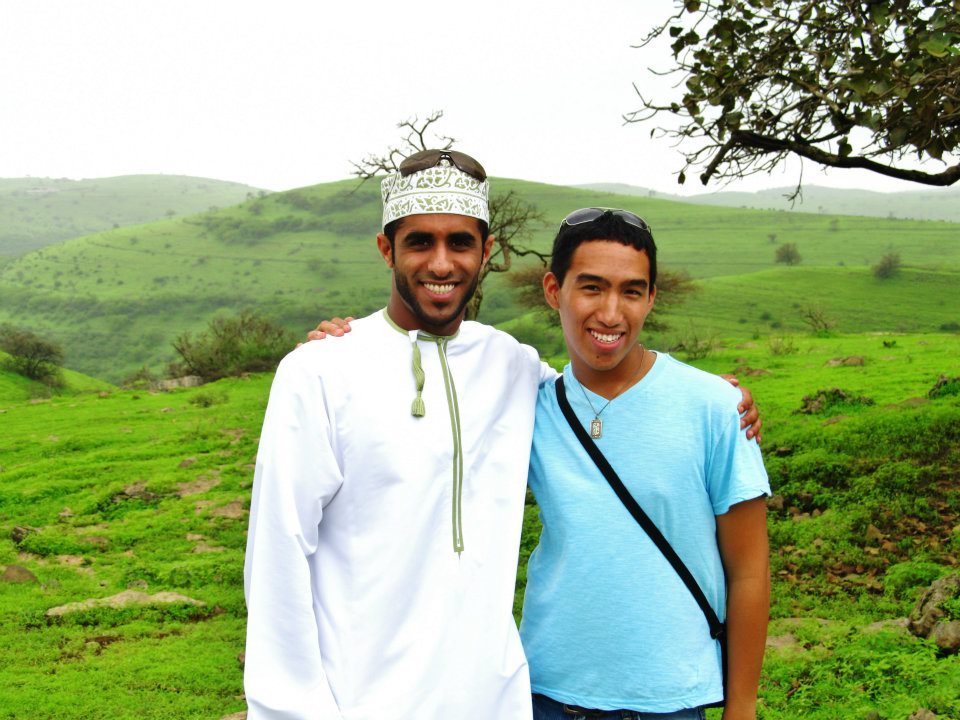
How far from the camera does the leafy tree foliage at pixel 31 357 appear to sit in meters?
38.8

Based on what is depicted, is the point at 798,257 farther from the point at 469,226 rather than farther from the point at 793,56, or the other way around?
the point at 469,226

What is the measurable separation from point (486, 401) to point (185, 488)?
15.2m

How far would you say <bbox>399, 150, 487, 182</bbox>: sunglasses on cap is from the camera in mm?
2898

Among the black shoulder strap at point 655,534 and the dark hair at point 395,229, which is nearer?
the black shoulder strap at point 655,534

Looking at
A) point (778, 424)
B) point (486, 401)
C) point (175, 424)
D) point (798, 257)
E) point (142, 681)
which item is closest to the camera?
point (486, 401)

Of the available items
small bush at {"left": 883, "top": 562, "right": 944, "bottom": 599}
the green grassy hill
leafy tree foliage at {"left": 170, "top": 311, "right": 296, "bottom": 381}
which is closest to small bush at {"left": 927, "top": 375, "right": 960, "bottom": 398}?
small bush at {"left": 883, "top": 562, "right": 944, "bottom": 599}

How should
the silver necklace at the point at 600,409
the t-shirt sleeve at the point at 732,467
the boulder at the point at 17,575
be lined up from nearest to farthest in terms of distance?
the t-shirt sleeve at the point at 732,467 < the silver necklace at the point at 600,409 < the boulder at the point at 17,575

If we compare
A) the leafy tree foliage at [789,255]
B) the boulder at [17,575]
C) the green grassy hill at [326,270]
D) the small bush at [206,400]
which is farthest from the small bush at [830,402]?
the leafy tree foliage at [789,255]

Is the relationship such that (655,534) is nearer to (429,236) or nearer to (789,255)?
(429,236)

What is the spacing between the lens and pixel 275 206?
456 ft

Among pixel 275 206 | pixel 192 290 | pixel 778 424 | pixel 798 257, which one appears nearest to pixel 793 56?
pixel 778 424

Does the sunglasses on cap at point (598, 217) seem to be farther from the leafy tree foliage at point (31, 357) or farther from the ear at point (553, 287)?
the leafy tree foliage at point (31, 357)

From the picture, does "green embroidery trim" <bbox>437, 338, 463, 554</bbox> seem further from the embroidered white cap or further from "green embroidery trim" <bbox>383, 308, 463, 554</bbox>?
the embroidered white cap

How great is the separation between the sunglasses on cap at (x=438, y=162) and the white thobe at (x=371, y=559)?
2.08 ft
